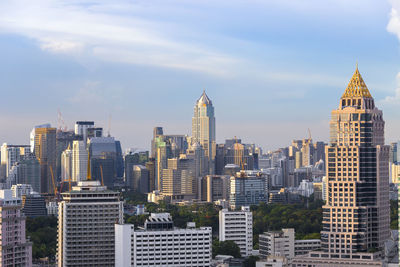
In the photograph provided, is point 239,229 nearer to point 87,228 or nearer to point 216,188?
point 87,228

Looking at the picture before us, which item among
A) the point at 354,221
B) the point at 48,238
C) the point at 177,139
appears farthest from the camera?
the point at 177,139

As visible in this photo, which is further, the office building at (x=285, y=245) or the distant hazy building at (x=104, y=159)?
the distant hazy building at (x=104, y=159)

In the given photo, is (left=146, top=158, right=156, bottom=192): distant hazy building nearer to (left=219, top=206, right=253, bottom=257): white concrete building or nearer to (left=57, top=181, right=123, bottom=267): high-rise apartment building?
(left=219, top=206, right=253, bottom=257): white concrete building

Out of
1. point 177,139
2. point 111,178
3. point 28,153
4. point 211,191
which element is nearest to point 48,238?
point 211,191

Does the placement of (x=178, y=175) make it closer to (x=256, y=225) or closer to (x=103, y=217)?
(x=256, y=225)

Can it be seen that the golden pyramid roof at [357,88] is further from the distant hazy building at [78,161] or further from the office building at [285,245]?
the distant hazy building at [78,161]

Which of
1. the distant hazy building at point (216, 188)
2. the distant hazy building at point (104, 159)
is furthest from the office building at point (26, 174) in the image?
the distant hazy building at point (216, 188)

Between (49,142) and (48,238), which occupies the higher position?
(49,142)
